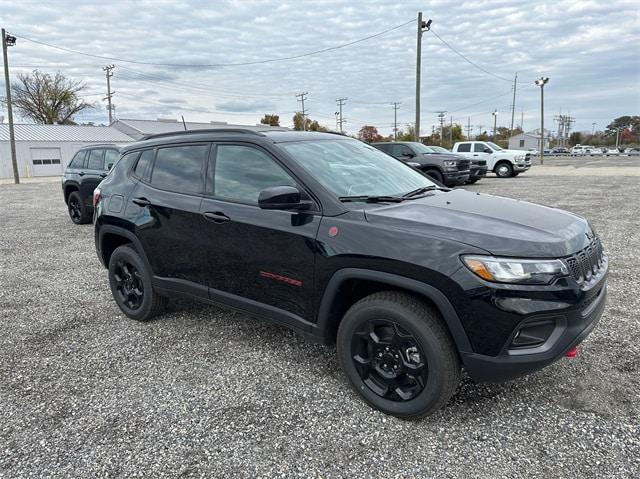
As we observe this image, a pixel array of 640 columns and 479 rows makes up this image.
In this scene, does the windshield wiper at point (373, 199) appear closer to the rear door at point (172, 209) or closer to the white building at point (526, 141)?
the rear door at point (172, 209)

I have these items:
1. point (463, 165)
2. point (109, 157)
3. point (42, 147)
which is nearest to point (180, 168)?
point (109, 157)

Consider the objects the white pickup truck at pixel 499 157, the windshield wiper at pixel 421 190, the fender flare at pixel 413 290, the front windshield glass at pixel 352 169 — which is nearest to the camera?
the fender flare at pixel 413 290

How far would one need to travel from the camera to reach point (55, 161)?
3838cm

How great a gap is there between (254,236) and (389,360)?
123 cm

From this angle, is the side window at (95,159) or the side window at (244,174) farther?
the side window at (95,159)

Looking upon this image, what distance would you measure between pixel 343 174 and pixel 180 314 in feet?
7.54

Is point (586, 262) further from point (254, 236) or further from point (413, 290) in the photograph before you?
point (254, 236)

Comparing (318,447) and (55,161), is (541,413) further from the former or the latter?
(55,161)

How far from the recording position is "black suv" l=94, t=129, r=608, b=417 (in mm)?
2398

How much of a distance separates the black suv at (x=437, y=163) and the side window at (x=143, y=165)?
1115 cm

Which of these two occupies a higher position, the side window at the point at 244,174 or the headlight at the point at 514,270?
the side window at the point at 244,174

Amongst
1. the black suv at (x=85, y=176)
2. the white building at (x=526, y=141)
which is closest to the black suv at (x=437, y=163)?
the black suv at (x=85, y=176)

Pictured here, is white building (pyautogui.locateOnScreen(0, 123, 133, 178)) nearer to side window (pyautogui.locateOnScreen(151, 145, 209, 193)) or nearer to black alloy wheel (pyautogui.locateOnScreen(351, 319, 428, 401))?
side window (pyautogui.locateOnScreen(151, 145, 209, 193))

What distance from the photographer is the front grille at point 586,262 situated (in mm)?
2471
